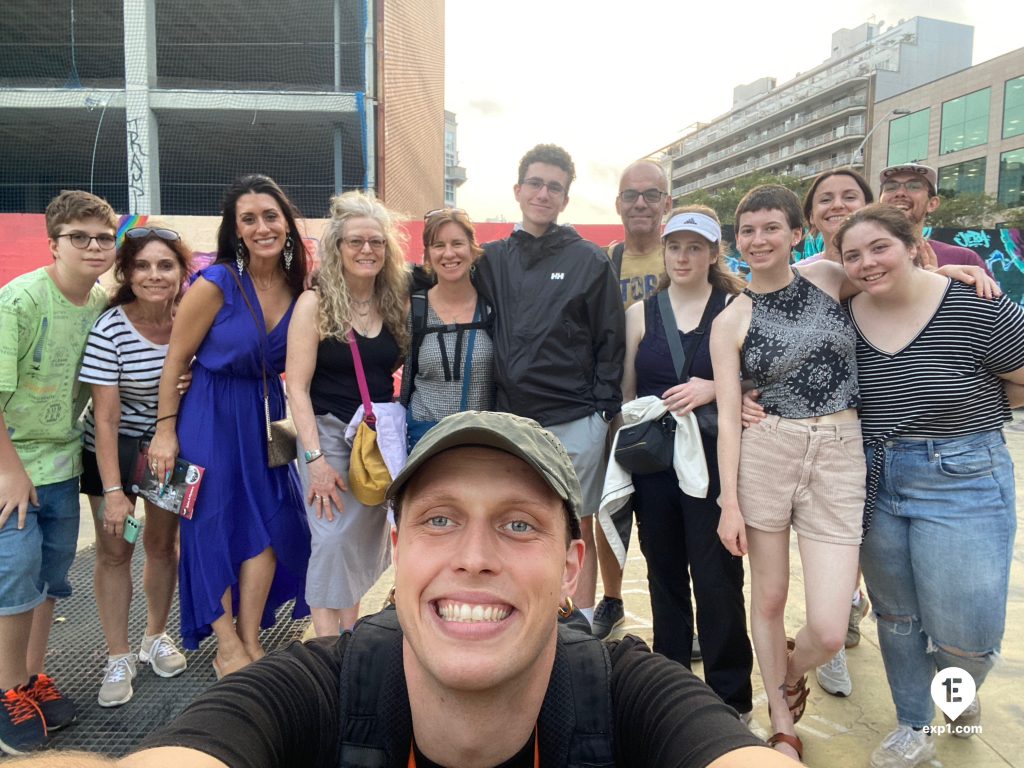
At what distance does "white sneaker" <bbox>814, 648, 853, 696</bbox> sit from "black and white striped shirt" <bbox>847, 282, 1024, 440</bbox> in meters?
1.32

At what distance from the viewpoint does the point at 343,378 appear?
9.97 ft

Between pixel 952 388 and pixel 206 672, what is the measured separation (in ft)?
11.9

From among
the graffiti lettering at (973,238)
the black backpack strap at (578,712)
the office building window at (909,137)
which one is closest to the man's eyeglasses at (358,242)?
the black backpack strap at (578,712)

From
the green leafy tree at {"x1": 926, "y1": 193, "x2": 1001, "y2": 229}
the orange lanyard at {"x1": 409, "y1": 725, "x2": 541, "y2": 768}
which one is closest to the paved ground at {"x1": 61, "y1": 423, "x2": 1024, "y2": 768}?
the orange lanyard at {"x1": 409, "y1": 725, "x2": 541, "y2": 768}

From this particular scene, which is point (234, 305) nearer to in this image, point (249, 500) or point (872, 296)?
point (249, 500)

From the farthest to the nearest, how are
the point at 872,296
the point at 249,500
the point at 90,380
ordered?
the point at 249,500, the point at 90,380, the point at 872,296

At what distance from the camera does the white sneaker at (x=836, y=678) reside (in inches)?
120

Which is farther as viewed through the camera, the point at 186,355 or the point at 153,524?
the point at 153,524

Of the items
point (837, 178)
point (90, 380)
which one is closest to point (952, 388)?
point (837, 178)

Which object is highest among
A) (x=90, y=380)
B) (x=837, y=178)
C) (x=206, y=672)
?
(x=837, y=178)

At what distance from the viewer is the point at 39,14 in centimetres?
1833

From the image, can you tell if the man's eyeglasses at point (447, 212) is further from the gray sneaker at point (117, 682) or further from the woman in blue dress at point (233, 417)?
the gray sneaker at point (117, 682)

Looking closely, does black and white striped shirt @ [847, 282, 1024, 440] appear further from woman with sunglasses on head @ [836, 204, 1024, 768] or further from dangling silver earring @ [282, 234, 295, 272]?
dangling silver earring @ [282, 234, 295, 272]

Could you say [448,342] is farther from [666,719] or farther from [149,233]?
[666,719]
